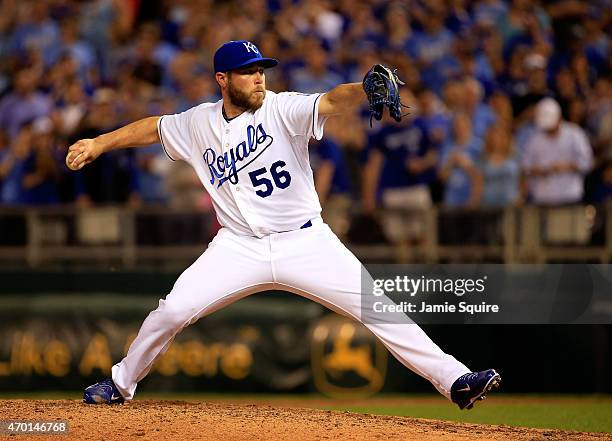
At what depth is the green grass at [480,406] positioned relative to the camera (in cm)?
868

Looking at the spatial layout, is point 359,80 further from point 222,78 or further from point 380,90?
point 380,90

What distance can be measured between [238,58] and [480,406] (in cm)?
447

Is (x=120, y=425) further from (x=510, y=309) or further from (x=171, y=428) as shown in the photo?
(x=510, y=309)

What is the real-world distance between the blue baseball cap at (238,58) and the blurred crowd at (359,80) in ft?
13.0

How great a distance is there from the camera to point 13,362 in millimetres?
10430

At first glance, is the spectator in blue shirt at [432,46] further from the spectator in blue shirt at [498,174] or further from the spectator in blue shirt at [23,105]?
the spectator in blue shirt at [23,105]

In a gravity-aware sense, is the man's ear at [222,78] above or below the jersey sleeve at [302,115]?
above

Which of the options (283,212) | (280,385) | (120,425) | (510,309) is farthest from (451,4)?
(120,425)

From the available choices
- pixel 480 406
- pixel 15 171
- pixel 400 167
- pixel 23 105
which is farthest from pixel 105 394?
pixel 23 105

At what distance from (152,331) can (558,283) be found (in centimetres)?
470

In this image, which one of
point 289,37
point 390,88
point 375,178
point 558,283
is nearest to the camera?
point 390,88

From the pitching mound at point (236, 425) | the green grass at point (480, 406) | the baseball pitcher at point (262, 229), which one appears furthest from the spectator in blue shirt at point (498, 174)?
the baseball pitcher at point (262, 229)

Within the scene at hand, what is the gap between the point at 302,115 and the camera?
6508mm

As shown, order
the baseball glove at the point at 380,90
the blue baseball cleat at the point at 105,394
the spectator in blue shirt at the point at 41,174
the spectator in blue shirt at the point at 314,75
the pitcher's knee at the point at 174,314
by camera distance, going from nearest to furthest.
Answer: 1. the baseball glove at the point at 380,90
2. the pitcher's knee at the point at 174,314
3. the blue baseball cleat at the point at 105,394
4. the spectator in blue shirt at the point at 41,174
5. the spectator in blue shirt at the point at 314,75
